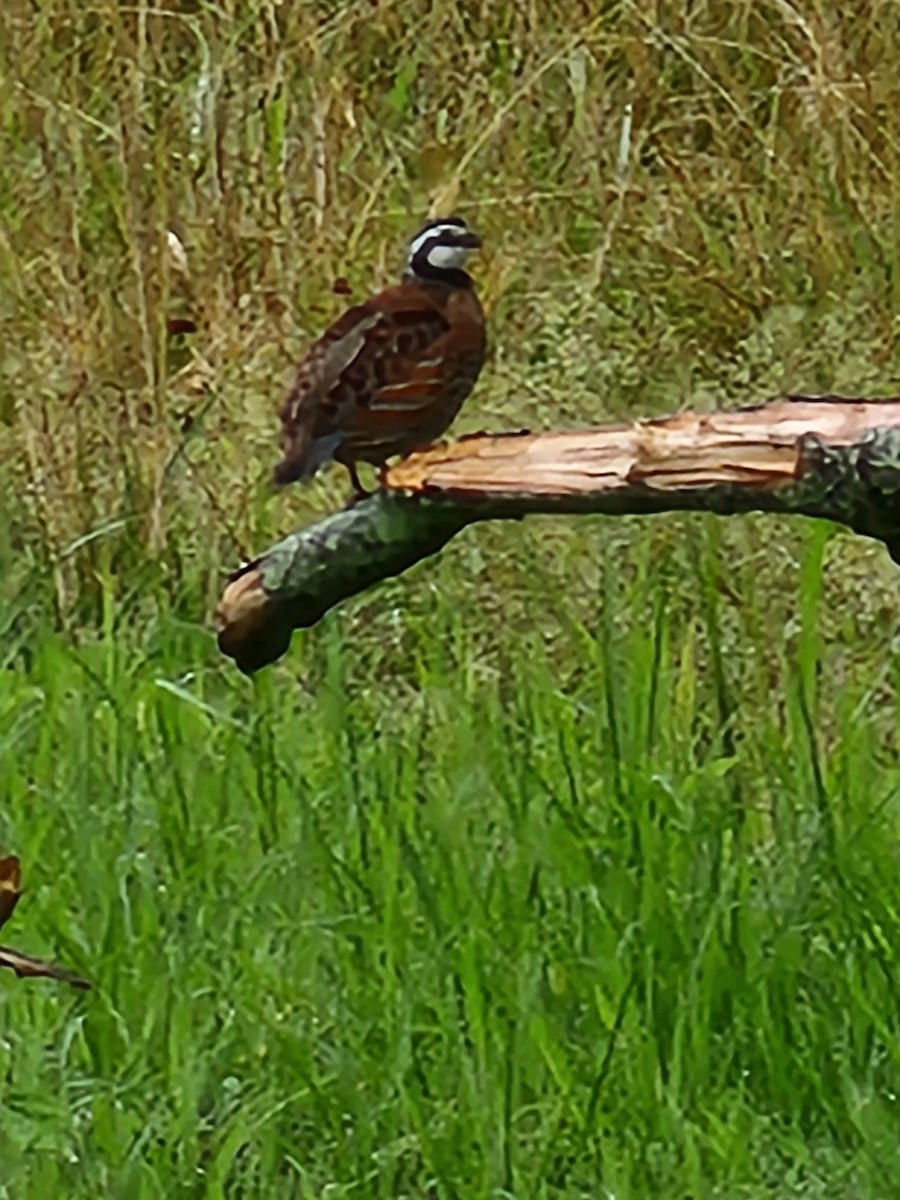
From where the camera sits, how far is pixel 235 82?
→ 5.78 metres

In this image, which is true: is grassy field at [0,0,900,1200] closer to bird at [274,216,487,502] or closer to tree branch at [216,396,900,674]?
bird at [274,216,487,502]

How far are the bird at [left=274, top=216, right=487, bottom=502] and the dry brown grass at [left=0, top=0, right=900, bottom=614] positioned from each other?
5.01 ft

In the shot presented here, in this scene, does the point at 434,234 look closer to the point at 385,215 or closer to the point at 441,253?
the point at 441,253

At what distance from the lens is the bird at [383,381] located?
3180mm

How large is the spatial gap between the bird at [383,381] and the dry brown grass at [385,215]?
153 cm

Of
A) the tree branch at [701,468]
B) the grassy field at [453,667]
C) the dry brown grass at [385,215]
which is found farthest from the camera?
the dry brown grass at [385,215]

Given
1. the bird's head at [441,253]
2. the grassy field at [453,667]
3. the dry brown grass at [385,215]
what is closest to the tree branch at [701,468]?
the grassy field at [453,667]

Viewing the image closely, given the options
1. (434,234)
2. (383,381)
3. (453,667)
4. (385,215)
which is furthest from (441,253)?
(385,215)

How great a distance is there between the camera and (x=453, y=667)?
172 inches

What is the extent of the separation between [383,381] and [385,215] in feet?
7.81

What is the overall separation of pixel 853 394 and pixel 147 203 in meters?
1.33

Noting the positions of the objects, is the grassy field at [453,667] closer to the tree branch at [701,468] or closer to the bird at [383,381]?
the bird at [383,381]

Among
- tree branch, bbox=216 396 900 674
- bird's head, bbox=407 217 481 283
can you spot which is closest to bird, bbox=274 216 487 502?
bird's head, bbox=407 217 481 283

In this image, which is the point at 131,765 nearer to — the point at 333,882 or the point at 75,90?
the point at 333,882
